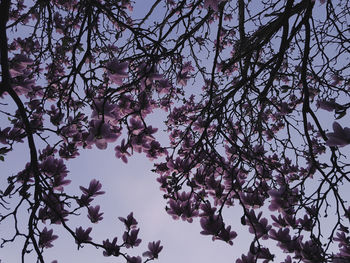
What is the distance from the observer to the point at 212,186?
306 cm

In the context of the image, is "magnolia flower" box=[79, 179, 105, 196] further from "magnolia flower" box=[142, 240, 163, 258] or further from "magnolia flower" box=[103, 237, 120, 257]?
"magnolia flower" box=[142, 240, 163, 258]

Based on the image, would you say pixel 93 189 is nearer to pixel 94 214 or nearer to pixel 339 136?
pixel 94 214

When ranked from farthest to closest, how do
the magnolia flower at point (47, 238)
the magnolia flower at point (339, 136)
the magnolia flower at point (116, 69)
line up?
the magnolia flower at point (47, 238) < the magnolia flower at point (116, 69) < the magnolia flower at point (339, 136)

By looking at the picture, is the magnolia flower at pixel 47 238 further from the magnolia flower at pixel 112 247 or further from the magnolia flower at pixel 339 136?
the magnolia flower at pixel 339 136

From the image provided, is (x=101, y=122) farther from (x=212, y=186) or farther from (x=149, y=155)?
(x=212, y=186)

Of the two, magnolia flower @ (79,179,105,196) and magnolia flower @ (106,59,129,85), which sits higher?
magnolia flower @ (106,59,129,85)

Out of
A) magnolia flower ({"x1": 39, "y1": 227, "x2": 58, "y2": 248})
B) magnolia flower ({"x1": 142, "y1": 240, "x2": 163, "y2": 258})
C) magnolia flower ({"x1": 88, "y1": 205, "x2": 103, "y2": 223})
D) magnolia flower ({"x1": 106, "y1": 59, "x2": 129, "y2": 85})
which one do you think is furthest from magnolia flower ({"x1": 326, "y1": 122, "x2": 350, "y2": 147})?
magnolia flower ({"x1": 39, "y1": 227, "x2": 58, "y2": 248})

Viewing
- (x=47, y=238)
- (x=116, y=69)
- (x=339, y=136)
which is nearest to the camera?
(x=339, y=136)

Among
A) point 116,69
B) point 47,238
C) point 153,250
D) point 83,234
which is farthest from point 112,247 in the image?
point 116,69

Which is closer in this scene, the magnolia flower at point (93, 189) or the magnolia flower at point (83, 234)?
the magnolia flower at point (83, 234)

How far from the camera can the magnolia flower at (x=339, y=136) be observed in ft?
4.42

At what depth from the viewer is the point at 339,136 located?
1370mm

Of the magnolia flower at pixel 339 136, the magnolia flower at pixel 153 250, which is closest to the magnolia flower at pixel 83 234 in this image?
the magnolia flower at pixel 153 250

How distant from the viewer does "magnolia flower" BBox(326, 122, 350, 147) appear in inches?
53.1
